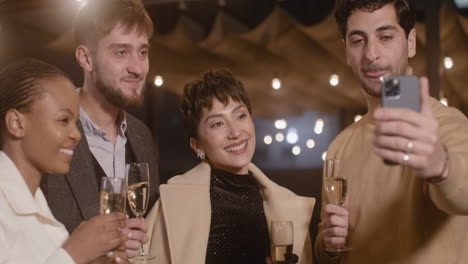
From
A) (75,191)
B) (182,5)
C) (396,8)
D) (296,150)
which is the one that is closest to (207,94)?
(75,191)

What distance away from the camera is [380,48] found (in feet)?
6.51

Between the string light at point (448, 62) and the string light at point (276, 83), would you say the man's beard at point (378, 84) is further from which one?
the string light at point (276, 83)

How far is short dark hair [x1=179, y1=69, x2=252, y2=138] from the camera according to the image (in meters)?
2.34

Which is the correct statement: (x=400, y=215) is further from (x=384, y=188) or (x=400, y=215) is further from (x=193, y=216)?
(x=193, y=216)

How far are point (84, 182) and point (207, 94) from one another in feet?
1.89

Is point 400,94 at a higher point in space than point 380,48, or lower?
lower

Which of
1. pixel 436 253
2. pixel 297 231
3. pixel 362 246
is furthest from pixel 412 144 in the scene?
pixel 297 231

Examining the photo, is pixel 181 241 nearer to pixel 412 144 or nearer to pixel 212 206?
pixel 212 206

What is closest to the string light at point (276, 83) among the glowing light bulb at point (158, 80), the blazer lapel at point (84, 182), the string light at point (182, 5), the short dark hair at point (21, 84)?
the glowing light bulb at point (158, 80)

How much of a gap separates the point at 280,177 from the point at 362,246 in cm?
334

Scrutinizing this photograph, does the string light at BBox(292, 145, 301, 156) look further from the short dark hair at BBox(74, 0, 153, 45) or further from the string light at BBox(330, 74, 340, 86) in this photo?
the short dark hair at BBox(74, 0, 153, 45)

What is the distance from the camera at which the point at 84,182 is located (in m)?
2.24

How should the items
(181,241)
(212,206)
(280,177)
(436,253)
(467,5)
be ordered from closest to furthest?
(436,253), (181,241), (212,206), (467,5), (280,177)

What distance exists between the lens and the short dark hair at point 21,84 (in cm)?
158
